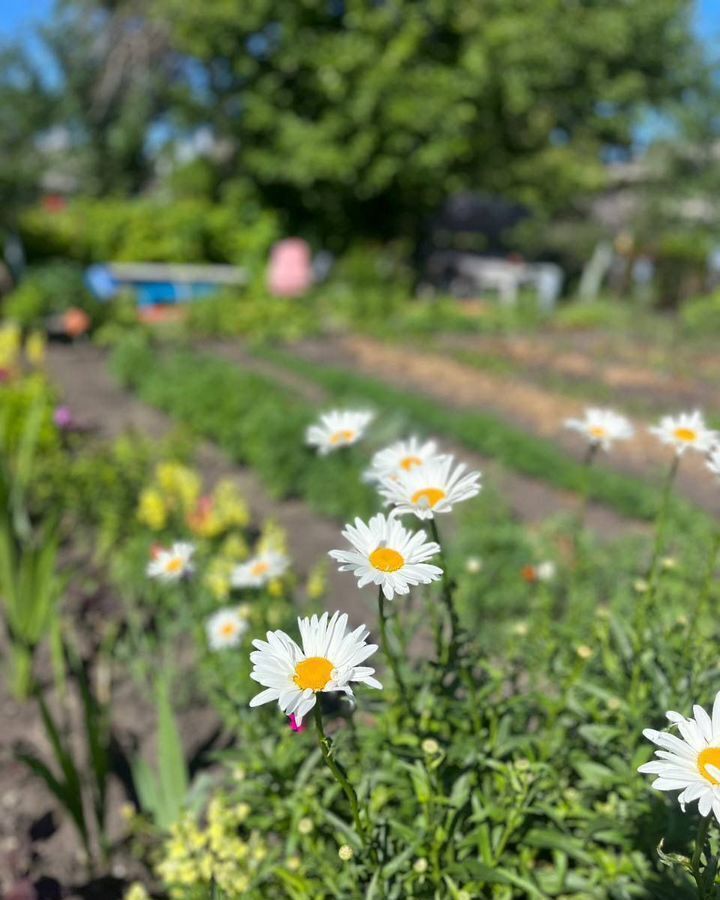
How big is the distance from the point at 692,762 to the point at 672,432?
88 cm

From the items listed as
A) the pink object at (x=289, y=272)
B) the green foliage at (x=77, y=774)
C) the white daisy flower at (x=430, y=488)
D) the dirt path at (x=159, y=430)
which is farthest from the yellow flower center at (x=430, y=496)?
the pink object at (x=289, y=272)

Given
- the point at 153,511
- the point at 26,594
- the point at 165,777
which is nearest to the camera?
the point at 165,777

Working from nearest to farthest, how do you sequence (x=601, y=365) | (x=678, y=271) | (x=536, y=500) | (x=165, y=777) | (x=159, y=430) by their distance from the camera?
(x=165, y=777) < (x=536, y=500) < (x=159, y=430) < (x=601, y=365) < (x=678, y=271)

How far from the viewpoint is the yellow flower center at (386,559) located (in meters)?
1.09

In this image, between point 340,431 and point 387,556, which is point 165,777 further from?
point 387,556

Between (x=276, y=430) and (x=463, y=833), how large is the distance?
10.5 feet

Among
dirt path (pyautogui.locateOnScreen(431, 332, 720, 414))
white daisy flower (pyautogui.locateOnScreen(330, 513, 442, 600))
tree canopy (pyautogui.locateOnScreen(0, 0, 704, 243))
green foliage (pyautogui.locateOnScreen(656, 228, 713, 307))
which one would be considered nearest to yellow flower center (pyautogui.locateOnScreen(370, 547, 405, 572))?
white daisy flower (pyautogui.locateOnScreen(330, 513, 442, 600))

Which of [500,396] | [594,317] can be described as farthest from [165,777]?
[594,317]

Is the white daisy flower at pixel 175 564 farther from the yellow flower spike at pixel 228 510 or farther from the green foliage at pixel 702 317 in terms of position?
the green foliage at pixel 702 317

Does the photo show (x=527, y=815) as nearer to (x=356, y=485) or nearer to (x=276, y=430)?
(x=356, y=485)

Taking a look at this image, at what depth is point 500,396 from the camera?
24.3 ft

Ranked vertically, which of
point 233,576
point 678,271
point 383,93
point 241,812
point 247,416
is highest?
point 383,93

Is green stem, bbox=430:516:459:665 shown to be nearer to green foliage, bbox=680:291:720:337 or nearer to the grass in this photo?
the grass

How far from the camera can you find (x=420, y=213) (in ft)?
49.9
